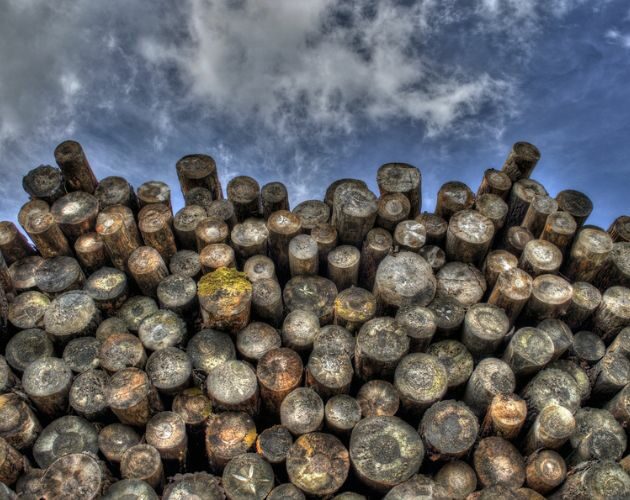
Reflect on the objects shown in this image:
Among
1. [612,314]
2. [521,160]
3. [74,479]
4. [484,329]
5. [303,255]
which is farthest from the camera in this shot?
[521,160]

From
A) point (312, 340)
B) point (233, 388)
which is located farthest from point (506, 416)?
point (233, 388)

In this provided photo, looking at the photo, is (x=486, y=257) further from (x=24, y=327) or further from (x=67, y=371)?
(x=24, y=327)

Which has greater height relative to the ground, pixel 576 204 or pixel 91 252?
pixel 576 204

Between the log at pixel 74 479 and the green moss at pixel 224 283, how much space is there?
2.03m

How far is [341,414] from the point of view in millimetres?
5355

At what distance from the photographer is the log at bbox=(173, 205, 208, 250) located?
277 inches

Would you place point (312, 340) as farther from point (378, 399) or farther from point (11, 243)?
point (11, 243)

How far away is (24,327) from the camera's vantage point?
635 cm

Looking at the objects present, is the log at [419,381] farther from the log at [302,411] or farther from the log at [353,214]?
the log at [353,214]

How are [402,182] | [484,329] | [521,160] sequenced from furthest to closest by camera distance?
[521,160] < [402,182] < [484,329]

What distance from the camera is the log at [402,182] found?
731 cm

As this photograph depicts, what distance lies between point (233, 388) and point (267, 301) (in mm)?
1115

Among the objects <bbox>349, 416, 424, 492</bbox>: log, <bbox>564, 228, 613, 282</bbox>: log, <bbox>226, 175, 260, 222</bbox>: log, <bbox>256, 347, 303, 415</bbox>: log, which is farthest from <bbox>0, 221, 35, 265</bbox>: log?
<bbox>564, 228, 613, 282</bbox>: log

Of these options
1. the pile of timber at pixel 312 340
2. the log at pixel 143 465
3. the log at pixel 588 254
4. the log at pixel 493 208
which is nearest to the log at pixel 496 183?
the pile of timber at pixel 312 340
